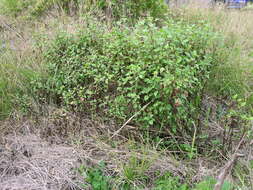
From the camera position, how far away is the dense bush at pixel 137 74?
1744mm

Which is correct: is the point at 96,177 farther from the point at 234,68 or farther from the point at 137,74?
the point at 234,68

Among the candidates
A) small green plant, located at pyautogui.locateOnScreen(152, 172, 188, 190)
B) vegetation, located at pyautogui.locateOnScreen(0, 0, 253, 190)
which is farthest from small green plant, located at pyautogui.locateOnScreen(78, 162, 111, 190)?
small green plant, located at pyautogui.locateOnScreen(152, 172, 188, 190)

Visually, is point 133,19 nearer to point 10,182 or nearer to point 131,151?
point 131,151

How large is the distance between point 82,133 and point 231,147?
1345 mm

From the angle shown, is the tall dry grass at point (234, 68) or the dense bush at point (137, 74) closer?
the dense bush at point (137, 74)

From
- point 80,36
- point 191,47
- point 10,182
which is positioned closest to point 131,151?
point 10,182

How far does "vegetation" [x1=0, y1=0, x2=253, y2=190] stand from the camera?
5.50 feet

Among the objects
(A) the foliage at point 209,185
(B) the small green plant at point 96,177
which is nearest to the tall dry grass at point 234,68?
(A) the foliage at point 209,185

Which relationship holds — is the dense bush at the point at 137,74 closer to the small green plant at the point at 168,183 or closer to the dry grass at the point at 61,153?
the dry grass at the point at 61,153

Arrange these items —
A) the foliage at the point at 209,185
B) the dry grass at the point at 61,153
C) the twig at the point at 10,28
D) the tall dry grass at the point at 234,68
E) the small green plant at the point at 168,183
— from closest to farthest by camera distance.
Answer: the foliage at the point at 209,185, the small green plant at the point at 168,183, the dry grass at the point at 61,153, the tall dry grass at the point at 234,68, the twig at the point at 10,28

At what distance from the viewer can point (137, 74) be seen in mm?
1780

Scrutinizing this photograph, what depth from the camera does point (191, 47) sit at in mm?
1983

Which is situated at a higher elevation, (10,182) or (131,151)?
(131,151)

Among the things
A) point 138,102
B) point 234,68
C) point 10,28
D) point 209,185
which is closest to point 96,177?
point 138,102
